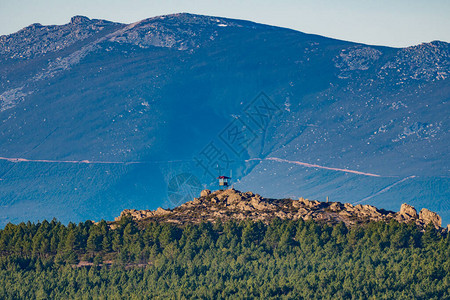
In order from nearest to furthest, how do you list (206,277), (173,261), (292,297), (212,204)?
(292,297) < (206,277) < (173,261) < (212,204)

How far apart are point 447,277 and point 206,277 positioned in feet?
85.0

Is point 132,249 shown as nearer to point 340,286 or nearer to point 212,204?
point 212,204

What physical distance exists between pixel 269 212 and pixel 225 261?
63.9 ft

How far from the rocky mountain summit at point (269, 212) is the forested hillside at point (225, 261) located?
11.9 feet

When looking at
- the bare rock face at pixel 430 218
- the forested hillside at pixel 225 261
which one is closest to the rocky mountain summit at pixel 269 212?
the bare rock face at pixel 430 218

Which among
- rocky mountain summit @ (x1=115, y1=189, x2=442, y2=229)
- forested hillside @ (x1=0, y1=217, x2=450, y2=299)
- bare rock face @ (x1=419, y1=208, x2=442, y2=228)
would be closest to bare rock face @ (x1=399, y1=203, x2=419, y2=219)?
rocky mountain summit @ (x1=115, y1=189, x2=442, y2=229)

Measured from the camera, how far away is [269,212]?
493 feet

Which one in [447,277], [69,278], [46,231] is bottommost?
[447,277]

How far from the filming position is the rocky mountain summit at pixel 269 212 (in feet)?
481

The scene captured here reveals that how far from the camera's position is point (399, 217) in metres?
145

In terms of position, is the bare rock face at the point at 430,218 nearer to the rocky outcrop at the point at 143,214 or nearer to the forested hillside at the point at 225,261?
the forested hillside at the point at 225,261

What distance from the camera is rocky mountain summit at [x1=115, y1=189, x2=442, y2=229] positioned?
481 feet

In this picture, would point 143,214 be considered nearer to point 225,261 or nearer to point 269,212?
point 269,212

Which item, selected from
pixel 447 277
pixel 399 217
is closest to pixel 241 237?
pixel 399 217
